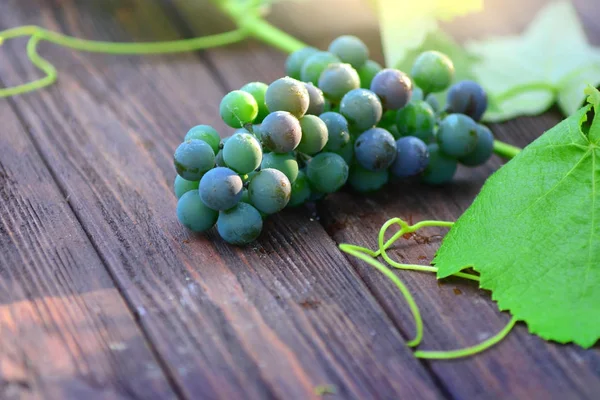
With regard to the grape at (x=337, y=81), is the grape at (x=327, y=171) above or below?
below

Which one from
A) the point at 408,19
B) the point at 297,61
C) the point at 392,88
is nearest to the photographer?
the point at 392,88

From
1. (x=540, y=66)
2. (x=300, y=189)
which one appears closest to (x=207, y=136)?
(x=300, y=189)

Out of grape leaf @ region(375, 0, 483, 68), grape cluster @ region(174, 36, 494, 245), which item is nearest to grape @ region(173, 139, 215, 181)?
grape cluster @ region(174, 36, 494, 245)

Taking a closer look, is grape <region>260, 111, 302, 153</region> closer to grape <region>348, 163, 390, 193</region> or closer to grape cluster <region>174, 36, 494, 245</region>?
grape cluster <region>174, 36, 494, 245</region>

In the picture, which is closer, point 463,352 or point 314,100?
point 463,352

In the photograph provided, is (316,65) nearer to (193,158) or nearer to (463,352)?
(193,158)

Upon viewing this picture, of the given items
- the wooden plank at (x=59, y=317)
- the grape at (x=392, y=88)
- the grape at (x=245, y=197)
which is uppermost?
the grape at (x=392, y=88)

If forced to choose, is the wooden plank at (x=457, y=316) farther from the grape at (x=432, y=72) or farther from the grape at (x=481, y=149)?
the grape at (x=432, y=72)

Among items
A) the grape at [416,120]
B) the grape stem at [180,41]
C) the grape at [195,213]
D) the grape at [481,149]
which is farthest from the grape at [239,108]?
the grape stem at [180,41]

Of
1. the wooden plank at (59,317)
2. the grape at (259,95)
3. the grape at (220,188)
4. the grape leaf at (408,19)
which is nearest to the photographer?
the wooden plank at (59,317)
